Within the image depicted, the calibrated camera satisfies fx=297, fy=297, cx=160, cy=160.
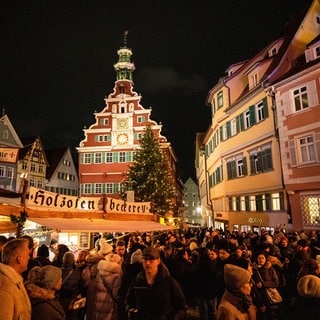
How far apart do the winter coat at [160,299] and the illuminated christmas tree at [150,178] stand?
88.3ft

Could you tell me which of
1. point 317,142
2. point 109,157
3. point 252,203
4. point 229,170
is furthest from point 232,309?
point 109,157

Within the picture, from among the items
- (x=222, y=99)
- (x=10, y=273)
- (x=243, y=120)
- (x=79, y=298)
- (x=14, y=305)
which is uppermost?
(x=222, y=99)

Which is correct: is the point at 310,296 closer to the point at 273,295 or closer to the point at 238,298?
the point at 238,298

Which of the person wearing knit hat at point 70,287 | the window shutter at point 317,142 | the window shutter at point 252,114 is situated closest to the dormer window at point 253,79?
the window shutter at point 252,114

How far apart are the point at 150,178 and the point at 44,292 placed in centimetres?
2852

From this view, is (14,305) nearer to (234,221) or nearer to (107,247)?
(107,247)

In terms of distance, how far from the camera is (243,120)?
72.2ft

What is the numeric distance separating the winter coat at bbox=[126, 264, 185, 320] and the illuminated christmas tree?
26.9 metres

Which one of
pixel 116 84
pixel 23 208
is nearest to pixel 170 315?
pixel 23 208

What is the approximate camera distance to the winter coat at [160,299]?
389cm

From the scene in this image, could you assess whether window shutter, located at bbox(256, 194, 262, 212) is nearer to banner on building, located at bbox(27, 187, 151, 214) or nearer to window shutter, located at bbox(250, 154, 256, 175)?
window shutter, located at bbox(250, 154, 256, 175)

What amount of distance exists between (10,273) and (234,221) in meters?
22.3

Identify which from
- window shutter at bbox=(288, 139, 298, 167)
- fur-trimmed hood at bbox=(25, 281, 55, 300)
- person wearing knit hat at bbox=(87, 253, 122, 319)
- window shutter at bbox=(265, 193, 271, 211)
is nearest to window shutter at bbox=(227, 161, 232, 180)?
window shutter at bbox=(265, 193, 271, 211)

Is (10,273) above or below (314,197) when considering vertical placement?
below
